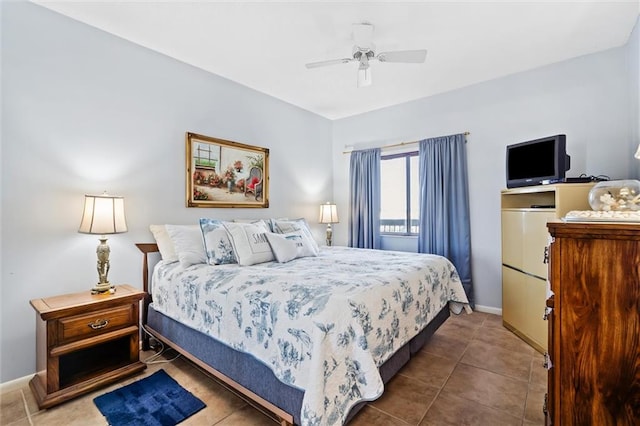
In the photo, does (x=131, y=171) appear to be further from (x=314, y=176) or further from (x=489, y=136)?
(x=489, y=136)

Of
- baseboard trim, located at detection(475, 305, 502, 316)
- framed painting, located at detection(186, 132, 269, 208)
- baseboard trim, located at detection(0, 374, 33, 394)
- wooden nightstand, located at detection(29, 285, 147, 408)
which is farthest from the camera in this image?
baseboard trim, located at detection(475, 305, 502, 316)

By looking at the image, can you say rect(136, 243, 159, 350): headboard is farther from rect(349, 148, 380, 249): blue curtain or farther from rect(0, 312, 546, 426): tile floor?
rect(349, 148, 380, 249): blue curtain

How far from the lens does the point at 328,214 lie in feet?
14.7

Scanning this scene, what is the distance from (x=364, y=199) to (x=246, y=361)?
3159 mm

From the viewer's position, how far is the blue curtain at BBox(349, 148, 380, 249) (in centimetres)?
440

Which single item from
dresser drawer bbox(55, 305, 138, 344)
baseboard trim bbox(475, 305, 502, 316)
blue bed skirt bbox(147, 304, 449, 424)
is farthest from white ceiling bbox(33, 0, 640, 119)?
baseboard trim bbox(475, 305, 502, 316)

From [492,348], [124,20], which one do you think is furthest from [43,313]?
[492,348]

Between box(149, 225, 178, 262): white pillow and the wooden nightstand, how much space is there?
1.29 ft

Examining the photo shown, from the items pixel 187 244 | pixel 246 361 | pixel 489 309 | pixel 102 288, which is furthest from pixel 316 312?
pixel 489 309

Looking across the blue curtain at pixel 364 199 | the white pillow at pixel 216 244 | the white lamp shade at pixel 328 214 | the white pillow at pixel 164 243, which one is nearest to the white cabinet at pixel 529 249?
the blue curtain at pixel 364 199

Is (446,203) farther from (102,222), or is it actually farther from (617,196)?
(102,222)

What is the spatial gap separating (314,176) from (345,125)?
1040 millimetres

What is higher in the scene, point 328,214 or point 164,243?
point 328,214

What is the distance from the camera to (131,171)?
2.65 metres
